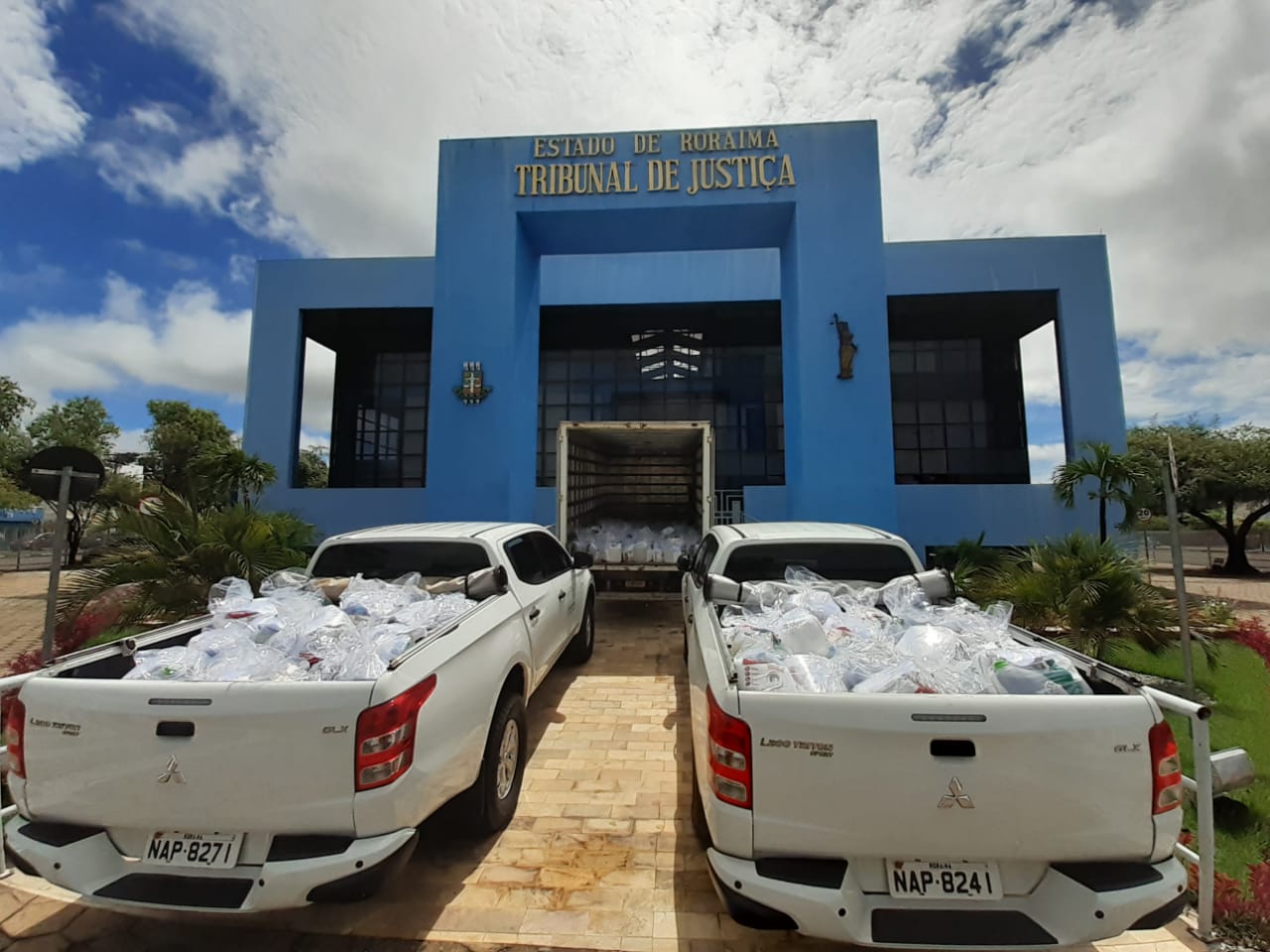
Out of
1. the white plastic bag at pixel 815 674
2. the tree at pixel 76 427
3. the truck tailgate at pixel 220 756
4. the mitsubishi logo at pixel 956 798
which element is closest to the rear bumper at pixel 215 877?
the truck tailgate at pixel 220 756

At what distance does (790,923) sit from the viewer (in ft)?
6.65

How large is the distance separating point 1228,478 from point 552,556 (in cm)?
2373

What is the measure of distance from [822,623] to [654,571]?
15.2 ft

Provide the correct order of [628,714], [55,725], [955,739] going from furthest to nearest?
[628,714], [55,725], [955,739]

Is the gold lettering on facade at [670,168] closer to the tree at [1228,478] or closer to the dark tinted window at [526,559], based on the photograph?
the dark tinted window at [526,559]

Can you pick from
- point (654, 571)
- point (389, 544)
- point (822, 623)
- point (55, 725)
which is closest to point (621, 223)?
point (654, 571)

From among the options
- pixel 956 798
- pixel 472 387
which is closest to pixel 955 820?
pixel 956 798

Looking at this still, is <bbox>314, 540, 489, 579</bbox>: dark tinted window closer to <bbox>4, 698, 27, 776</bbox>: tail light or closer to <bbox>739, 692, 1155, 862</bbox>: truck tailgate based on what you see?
<bbox>4, 698, 27, 776</bbox>: tail light

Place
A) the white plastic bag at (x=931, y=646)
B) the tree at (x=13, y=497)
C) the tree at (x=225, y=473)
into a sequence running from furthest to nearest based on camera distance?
the tree at (x=13, y=497) < the tree at (x=225, y=473) < the white plastic bag at (x=931, y=646)

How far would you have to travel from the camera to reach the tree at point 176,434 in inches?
1096

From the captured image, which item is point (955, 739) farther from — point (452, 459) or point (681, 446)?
point (452, 459)

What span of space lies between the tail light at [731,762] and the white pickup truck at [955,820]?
0.02 m

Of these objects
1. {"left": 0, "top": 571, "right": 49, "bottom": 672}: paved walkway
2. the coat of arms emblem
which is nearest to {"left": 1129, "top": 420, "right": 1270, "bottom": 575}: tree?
the coat of arms emblem

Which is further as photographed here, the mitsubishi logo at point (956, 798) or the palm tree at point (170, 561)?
the palm tree at point (170, 561)
